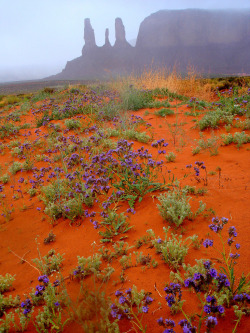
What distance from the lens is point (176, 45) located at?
90750 mm

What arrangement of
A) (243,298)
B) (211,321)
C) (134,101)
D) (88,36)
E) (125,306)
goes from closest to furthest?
(211,321) < (243,298) < (125,306) < (134,101) < (88,36)

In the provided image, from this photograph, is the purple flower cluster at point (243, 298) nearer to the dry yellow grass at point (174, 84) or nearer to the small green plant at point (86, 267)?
the small green plant at point (86, 267)

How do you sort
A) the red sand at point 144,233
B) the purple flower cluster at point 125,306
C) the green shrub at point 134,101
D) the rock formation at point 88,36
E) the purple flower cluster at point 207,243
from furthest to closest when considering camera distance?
the rock formation at point 88,36 → the green shrub at point 134,101 → the red sand at point 144,233 → the purple flower cluster at point 207,243 → the purple flower cluster at point 125,306

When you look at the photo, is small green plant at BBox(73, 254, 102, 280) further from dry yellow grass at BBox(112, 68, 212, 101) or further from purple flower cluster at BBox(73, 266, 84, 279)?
dry yellow grass at BBox(112, 68, 212, 101)

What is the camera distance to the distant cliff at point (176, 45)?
249 feet

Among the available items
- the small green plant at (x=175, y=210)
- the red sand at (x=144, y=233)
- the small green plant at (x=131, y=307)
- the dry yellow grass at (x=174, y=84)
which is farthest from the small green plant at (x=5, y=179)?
the dry yellow grass at (x=174, y=84)

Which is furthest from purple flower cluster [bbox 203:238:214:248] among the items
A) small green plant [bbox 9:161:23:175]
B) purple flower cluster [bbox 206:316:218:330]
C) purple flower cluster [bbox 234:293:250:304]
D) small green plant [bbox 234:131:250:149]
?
small green plant [bbox 9:161:23:175]

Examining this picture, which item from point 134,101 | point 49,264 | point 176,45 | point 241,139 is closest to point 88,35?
point 176,45

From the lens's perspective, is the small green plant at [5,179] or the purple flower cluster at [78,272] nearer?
the purple flower cluster at [78,272]

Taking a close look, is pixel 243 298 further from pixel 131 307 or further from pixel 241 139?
pixel 241 139

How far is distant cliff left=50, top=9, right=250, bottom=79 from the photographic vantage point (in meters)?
75.9

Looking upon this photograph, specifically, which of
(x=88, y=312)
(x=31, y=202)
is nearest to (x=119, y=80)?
(x=31, y=202)

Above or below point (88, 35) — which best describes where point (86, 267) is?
below

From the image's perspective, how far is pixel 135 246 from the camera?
2.59 meters
